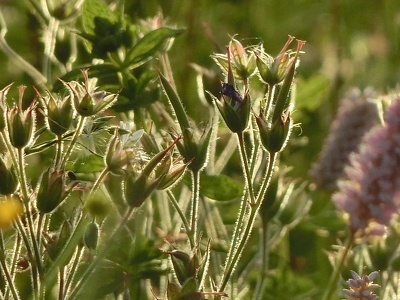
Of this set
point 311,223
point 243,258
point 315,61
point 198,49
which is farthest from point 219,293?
point 315,61

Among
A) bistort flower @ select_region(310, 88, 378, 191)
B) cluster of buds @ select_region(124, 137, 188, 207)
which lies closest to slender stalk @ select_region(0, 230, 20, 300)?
cluster of buds @ select_region(124, 137, 188, 207)

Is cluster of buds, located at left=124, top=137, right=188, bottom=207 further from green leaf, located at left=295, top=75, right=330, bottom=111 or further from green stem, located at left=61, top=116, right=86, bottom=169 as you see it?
green leaf, located at left=295, top=75, right=330, bottom=111

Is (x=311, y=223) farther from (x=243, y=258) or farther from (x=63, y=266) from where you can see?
(x=63, y=266)

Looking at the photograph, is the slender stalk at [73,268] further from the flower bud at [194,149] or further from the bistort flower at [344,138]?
the bistort flower at [344,138]

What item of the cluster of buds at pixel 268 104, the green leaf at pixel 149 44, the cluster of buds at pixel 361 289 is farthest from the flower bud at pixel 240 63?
the cluster of buds at pixel 361 289

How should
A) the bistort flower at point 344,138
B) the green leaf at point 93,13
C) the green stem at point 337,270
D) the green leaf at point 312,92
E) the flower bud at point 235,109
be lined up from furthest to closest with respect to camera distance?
the green leaf at point 312,92 → the bistort flower at point 344,138 → the green leaf at point 93,13 → the green stem at point 337,270 → the flower bud at point 235,109

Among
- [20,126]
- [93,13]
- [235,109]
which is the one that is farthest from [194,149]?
[93,13]
